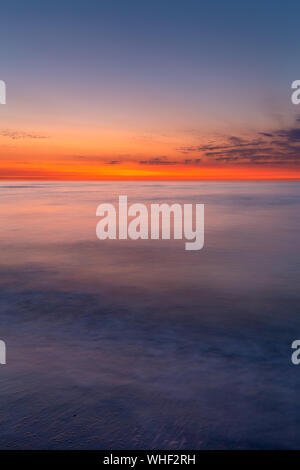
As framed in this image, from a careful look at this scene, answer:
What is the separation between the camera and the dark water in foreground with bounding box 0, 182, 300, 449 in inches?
130

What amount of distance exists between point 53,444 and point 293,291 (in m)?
5.59

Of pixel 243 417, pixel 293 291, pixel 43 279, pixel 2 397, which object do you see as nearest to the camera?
pixel 243 417

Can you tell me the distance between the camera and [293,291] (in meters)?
7.27

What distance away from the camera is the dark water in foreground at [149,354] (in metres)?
3.30

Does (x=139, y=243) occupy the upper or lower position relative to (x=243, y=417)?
upper

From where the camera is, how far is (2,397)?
3.75m

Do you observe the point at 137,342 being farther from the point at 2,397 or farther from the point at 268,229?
the point at 268,229

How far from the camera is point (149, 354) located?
4684 millimetres

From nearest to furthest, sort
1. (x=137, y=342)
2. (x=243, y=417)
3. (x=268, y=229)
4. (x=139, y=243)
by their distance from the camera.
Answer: (x=243, y=417) → (x=137, y=342) → (x=139, y=243) → (x=268, y=229)

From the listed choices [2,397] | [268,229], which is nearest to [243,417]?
[2,397]
